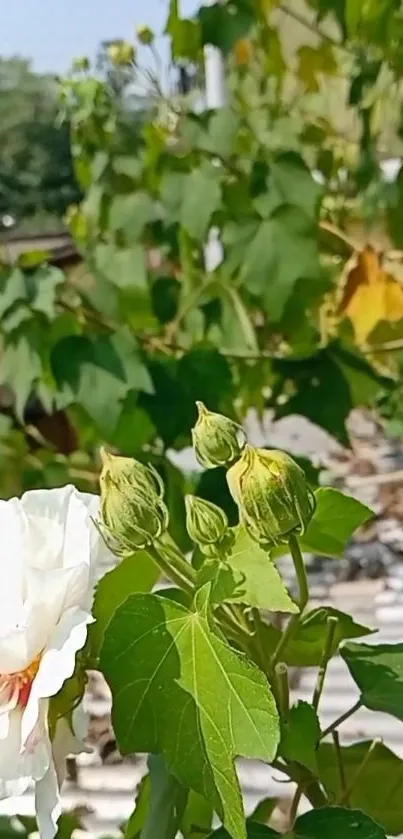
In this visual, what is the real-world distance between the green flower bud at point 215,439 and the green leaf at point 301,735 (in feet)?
0.21

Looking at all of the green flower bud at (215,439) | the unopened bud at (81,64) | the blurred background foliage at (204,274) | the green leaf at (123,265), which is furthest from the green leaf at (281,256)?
the green flower bud at (215,439)

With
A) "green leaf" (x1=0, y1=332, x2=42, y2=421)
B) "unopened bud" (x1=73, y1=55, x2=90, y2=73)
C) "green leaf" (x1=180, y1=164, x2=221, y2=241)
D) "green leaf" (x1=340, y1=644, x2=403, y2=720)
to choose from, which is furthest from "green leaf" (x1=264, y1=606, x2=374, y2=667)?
"unopened bud" (x1=73, y1=55, x2=90, y2=73)

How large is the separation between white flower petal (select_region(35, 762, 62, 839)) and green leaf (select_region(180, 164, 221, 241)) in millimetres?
775

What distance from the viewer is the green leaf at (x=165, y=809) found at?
0.30m

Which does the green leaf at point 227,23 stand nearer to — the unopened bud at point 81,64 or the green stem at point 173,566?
the unopened bud at point 81,64

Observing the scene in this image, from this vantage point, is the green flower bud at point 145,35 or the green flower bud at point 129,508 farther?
the green flower bud at point 145,35

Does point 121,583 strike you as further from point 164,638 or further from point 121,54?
point 121,54

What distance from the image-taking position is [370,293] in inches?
45.8

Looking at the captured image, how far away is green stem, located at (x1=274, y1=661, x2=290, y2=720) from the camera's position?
1.01ft

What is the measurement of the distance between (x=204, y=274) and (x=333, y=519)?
31.5 inches

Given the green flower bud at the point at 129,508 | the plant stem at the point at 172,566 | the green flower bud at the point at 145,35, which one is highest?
the green flower bud at the point at 129,508

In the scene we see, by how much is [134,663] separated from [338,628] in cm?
8

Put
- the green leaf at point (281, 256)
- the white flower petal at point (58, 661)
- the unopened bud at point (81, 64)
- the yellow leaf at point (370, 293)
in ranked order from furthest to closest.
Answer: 1. the unopened bud at point (81, 64)
2. the yellow leaf at point (370, 293)
3. the green leaf at point (281, 256)
4. the white flower petal at point (58, 661)

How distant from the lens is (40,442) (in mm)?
1120
